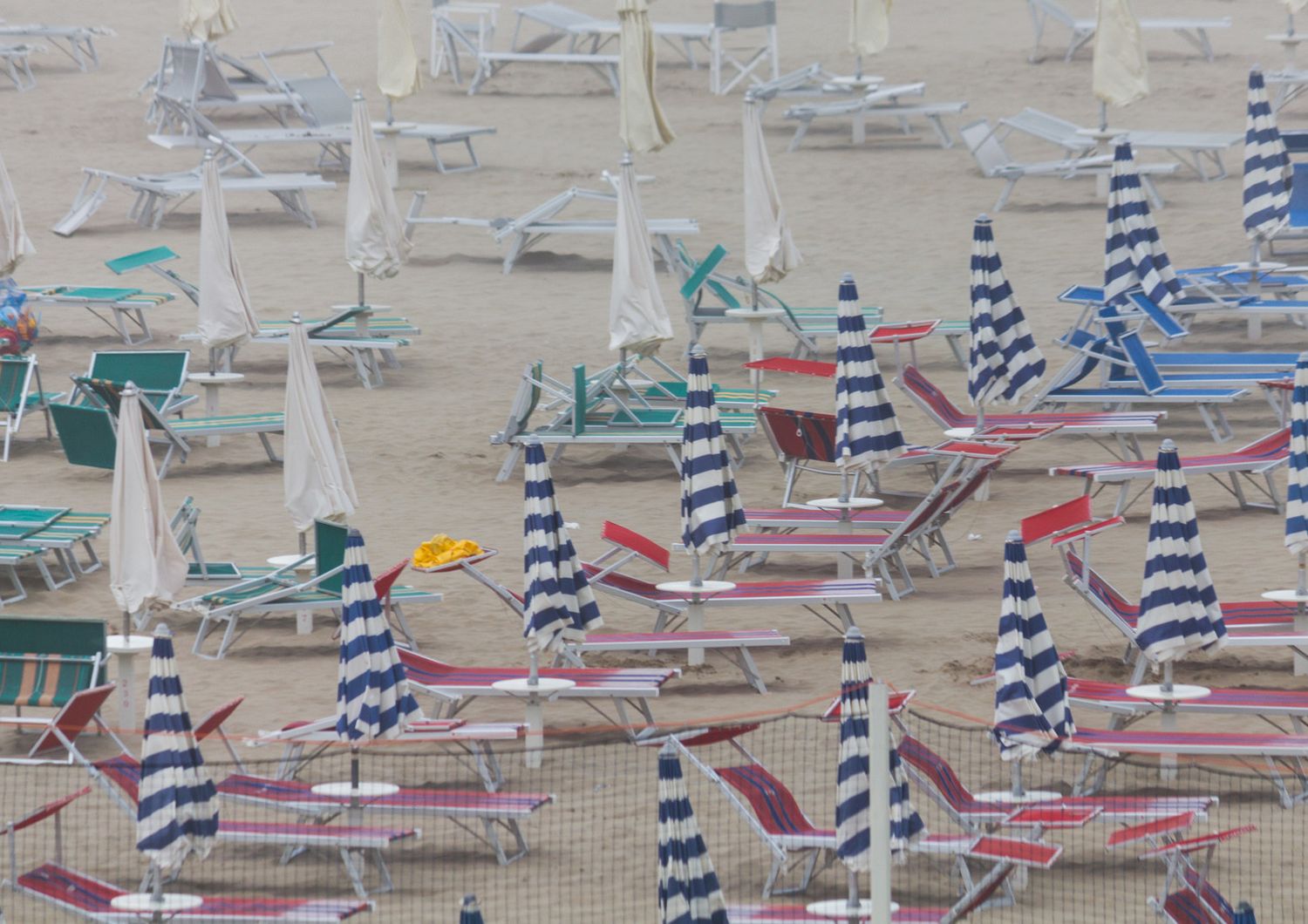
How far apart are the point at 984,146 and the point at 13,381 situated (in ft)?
38.4

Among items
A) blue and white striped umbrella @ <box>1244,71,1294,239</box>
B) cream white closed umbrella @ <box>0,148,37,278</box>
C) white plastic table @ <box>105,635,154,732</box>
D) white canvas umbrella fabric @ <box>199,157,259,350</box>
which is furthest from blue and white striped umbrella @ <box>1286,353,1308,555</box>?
cream white closed umbrella @ <box>0,148,37,278</box>

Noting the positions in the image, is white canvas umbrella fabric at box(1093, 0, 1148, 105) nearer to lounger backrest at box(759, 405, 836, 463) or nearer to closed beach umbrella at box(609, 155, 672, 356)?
closed beach umbrella at box(609, 155, 672, 356)

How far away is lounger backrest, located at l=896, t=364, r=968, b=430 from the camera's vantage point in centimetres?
1359

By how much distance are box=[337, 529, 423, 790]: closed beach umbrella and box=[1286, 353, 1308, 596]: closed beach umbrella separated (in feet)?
14.4

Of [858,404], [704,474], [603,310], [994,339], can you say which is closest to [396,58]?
[603,310]

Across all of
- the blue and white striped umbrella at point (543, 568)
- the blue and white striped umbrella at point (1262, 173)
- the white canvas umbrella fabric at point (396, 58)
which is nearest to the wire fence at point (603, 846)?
the blue and white striped umbrella at point (543, 568)

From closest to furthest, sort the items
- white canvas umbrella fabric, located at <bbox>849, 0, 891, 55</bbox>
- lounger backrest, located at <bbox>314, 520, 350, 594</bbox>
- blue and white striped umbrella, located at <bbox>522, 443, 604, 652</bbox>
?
blue and white striped umbrella, located at <bbox>522, 443, 604, 652</bbox>
lounger backrest, located at <bbox>314, 520, 350, 594</bbox>
white canvas umbrella fabric, located at <bbox>849, 0, 891, 55</bbox>

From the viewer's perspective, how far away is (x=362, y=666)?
8516mm

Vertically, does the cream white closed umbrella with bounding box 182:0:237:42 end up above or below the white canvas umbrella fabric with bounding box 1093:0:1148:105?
above

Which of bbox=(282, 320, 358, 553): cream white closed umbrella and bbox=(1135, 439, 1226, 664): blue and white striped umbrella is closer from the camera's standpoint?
bbox=(1135, 439, 1226, 664): blue and white striped umbrella

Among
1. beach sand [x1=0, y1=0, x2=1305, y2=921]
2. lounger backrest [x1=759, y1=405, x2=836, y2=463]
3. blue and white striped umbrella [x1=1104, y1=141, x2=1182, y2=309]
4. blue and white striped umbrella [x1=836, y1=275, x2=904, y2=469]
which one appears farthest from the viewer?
blue and white striped umbrella [x1=1104, y1=141, x2=1182, y2=309]

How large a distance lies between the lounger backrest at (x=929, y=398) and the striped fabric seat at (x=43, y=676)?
5.72 meters

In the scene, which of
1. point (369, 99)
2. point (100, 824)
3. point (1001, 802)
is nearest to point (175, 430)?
point (100, 824)

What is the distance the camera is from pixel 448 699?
386 inches
